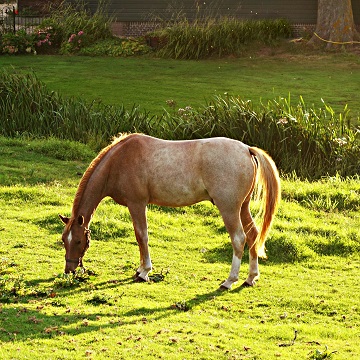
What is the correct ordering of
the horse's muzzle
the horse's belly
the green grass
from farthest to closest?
1. the horse's belly
2. the horse's muzzle
3. the green grass

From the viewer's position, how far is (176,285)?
8.60 m

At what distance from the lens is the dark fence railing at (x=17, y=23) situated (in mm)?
28062

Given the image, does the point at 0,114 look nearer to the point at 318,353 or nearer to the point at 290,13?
the point at 318,353

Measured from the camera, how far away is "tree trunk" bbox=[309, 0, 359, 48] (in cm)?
2620

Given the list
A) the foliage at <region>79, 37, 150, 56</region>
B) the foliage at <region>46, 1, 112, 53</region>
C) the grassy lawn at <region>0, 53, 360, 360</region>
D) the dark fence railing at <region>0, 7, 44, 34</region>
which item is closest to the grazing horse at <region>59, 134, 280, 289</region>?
the grassy lawn at <region>0, 53, 360, 360</region>

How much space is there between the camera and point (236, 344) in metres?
6.82

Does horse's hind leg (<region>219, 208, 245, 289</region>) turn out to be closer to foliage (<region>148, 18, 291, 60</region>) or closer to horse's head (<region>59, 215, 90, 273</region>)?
horse's head (<region>59, 215, 90, 273</region>)

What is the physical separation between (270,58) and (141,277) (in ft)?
59.5

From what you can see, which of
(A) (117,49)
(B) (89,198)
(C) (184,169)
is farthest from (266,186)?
(A) (117,49)

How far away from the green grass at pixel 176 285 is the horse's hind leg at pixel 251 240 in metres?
Answer: 0.16

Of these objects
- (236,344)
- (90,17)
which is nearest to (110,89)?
A: (90,17)

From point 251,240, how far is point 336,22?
18.8m

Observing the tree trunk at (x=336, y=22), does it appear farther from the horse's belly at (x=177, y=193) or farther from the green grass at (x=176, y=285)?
the horse's belly at (x=177, y=193)

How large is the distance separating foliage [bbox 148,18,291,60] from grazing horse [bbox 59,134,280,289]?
696 inches
